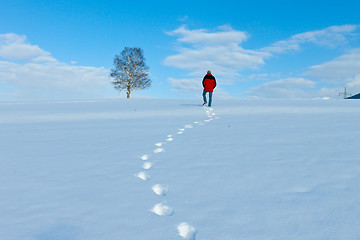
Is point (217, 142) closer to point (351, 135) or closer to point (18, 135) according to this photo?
point (351, 135)

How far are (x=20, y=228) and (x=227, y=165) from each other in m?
2.27

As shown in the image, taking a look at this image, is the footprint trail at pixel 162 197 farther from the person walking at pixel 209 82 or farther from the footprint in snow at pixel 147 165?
the person walking at pixel 209 82

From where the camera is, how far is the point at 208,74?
490 inches

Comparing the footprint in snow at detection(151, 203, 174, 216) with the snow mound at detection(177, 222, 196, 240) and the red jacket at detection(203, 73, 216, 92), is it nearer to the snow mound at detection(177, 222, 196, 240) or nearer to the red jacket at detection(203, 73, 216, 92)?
the snow mound at detection(177, 222, 196, 240)

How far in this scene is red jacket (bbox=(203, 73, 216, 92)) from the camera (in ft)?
40.5

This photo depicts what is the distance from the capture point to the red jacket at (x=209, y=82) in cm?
1235

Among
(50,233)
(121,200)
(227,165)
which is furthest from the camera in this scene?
(227,165)

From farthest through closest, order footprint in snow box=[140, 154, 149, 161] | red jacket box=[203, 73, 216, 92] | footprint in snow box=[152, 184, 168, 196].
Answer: red jacket box=[203, 73, 216, 92], footprint in snow box=[140, 154, 149, 161], footprint in snow box=[152, 184, 168, 196]

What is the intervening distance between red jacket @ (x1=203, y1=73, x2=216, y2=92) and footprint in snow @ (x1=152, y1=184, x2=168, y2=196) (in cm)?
986

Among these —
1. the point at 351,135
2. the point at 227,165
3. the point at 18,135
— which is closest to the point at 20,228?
the point at 227,165

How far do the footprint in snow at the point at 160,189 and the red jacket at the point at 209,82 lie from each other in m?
9.86

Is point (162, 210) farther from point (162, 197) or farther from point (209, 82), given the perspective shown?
point (209, 82)

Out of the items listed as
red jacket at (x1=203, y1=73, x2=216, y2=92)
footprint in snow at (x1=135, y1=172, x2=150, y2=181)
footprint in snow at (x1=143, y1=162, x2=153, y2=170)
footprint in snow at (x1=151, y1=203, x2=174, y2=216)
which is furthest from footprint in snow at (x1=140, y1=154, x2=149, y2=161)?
red jacket at (x1=203, y1=73, x2=216, y2=92)

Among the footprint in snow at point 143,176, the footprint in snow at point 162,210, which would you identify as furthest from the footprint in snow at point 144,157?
the footprint in snow at point 162,210
